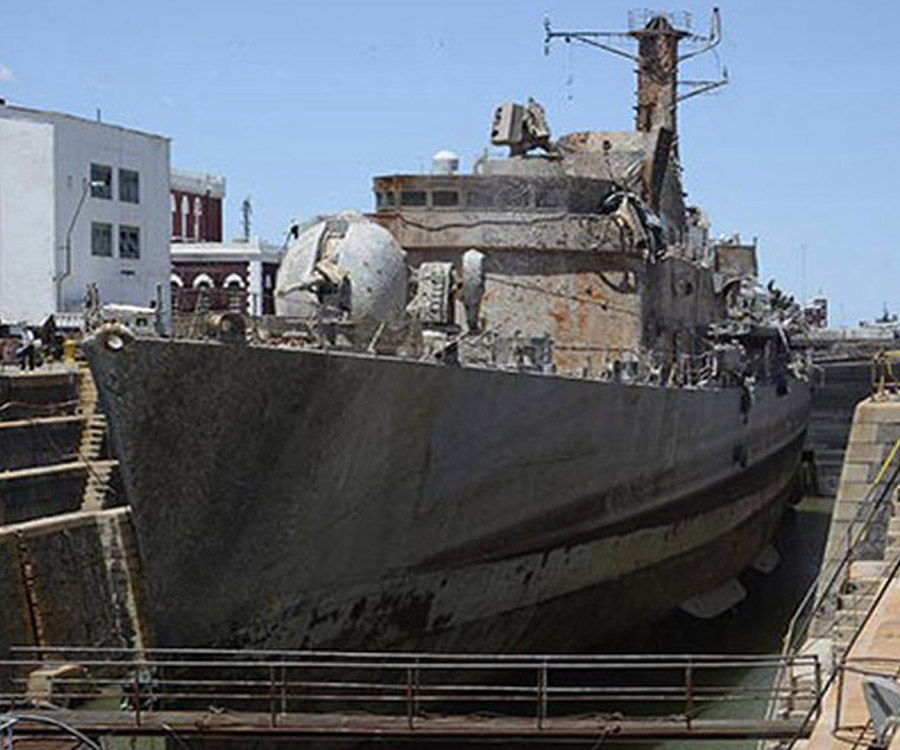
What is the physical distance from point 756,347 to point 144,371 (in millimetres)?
19670

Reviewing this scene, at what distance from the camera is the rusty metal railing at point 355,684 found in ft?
34.5

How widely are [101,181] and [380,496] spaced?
78.1ft

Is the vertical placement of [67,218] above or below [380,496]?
above

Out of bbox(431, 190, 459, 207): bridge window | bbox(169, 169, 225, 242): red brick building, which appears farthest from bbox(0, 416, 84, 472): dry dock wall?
bbox(169, 169, 225, 242): red brick building

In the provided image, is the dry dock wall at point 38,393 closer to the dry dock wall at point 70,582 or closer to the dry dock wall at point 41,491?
the dry dock wall at point 41,491

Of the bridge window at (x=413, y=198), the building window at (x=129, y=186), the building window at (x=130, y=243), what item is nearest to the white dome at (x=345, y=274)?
the bridge window at (x=413, y=198)

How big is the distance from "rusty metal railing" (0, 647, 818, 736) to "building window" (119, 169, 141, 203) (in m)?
22.1

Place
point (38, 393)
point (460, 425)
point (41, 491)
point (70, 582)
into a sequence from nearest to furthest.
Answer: point (70, 582), point (460, 425), point (41, 491), point (38, 393)

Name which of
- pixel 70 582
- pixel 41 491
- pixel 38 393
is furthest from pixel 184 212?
pixel 70 582

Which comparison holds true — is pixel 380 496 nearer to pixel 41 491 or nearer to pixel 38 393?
pixel 41 491

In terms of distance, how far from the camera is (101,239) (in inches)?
1400

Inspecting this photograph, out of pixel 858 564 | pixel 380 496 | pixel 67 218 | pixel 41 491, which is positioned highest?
pixel 67 218

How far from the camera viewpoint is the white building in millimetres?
33594

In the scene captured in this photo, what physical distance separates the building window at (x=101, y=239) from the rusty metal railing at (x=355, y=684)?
2067cm
